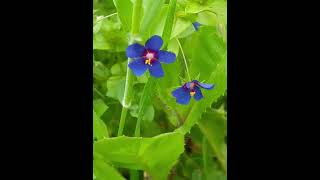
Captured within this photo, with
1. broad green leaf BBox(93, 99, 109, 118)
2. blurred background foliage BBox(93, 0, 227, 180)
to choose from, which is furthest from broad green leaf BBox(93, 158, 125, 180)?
broad green leaf BBox(93, 99, 109, 118)

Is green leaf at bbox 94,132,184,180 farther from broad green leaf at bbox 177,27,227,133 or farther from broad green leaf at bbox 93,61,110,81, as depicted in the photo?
broad green leaf at bbox 93,61,110,81

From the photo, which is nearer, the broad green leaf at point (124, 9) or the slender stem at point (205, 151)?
the broad green leaf at point (124, 9)

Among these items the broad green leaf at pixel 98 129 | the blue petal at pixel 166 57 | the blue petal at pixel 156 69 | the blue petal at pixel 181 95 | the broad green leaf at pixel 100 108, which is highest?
the blue petal at pixel 166 57

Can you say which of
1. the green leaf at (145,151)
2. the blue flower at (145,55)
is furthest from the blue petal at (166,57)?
the green leaf at (145,151)

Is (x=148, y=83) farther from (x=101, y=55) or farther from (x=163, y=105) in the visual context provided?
(x=101, y=55)

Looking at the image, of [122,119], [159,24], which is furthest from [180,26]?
[122,119]

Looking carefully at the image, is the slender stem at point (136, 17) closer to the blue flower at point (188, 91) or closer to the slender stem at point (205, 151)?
the blue flower at point (188, 91)
